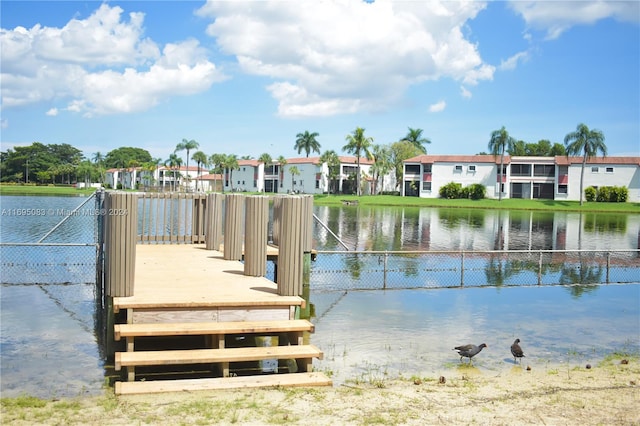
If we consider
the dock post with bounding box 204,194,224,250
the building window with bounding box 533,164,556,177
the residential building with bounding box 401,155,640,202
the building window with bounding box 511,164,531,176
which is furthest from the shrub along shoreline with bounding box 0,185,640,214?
the dock post with bounding box 204,194,224,250

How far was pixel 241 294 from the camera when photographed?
10945mm

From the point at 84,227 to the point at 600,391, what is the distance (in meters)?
31.4

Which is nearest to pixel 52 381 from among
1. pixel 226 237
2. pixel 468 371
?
pixel 468 371

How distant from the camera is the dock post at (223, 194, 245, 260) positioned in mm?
15984

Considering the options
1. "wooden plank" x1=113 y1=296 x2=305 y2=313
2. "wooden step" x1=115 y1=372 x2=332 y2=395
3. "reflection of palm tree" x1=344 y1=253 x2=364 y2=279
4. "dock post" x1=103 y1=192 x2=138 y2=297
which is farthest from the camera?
"reflection of palm tree" x1=344 y1=253 x2=364 y2=279

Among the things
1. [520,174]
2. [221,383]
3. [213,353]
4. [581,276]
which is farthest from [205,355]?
[520,174]

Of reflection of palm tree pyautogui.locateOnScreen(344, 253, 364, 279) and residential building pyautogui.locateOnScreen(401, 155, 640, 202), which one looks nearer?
reflection of palm tree pyautogui.locateOnScreen(344, 253, 364, 279)

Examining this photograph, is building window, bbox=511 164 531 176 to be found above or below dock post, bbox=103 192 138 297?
above

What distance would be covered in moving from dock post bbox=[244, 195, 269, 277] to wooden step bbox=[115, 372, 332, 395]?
172 inches

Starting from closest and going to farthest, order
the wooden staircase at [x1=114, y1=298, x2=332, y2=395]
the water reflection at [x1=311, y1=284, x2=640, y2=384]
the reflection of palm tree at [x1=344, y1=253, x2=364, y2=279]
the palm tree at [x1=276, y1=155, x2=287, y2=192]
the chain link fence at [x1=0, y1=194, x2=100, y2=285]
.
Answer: the wooden staircase at [x1=114, y1=298, x2=332, y2=395]
the water reflection at [x1=311, y1=284, x2=640, y2=384]
the chain link fence at [x1=0, y1=194, x2=100, y2=285]
the reflection of palm tree at [x1=344, y1=253, x2=364, y2=279]
the palm tree at [x1=276, y1=155, x2=287, y2=192]

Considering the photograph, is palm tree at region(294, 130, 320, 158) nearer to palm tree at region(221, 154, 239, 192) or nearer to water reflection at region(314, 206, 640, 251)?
palm tree at region(221, 154, 239, 192)

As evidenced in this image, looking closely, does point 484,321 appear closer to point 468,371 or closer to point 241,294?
point 468,371

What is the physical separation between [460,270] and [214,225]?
28.3ft

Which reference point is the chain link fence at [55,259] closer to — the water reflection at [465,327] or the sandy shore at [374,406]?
the water reflection at [465,327]
